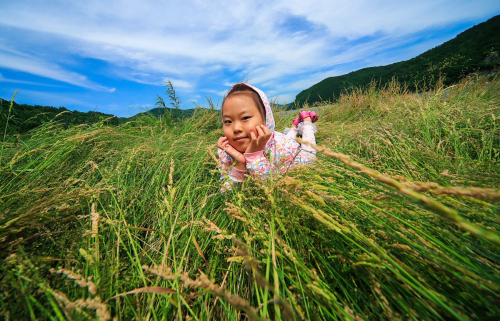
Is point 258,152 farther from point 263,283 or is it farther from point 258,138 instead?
point 263,283

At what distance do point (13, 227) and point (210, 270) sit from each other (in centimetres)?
106

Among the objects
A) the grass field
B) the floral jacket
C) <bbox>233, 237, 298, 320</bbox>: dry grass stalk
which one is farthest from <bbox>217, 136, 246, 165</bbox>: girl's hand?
<bbox>233, 237, 298, 320</bbox>: dry grass stalk

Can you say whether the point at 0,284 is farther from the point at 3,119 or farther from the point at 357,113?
the point at 357,113

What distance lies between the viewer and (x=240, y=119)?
6.42 ft

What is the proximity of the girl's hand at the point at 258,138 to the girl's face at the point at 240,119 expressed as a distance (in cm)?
9

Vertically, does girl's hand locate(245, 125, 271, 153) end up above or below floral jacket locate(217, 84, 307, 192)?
above

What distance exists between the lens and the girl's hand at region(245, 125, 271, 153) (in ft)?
5.94

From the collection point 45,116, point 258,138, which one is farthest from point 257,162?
point 45,116

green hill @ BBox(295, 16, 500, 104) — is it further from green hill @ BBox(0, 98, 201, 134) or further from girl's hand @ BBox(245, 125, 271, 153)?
girl's hand @ BBox(245, 125, 271, 153)

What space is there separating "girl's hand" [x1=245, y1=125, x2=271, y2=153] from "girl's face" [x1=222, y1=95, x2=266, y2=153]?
0.28ft

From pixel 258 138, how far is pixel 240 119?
0.34 m

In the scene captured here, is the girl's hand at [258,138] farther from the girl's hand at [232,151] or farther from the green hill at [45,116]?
the green hill at [45,116]

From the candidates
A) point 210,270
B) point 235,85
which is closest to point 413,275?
point 210,270

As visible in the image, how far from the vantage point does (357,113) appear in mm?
6352
